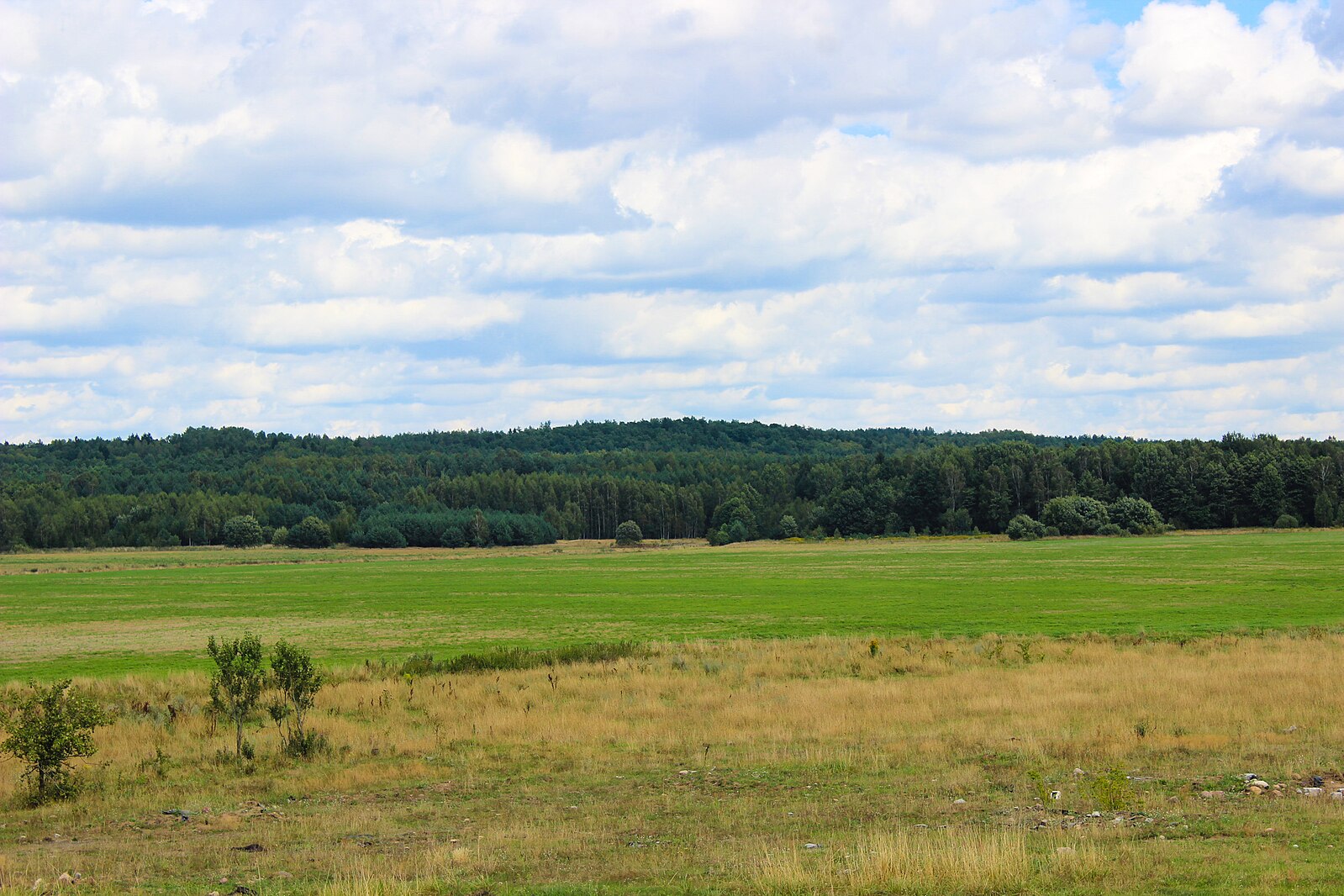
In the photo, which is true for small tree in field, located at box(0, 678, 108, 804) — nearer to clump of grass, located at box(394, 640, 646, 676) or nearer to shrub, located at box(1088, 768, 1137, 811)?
clump of grass, located at box(394, 640, 646, 676)

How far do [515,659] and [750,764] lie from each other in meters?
19.8

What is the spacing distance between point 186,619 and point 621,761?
52.0 meters

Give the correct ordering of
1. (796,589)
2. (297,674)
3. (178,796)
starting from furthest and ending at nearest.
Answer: (796,589)
(297,674)
(178,796)

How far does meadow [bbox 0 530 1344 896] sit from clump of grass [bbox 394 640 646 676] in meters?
0.94

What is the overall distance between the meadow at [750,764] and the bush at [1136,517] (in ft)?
360

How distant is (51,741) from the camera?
774 inches

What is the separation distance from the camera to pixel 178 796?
1941cm

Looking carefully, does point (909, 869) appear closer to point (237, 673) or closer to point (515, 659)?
point (237, 673)

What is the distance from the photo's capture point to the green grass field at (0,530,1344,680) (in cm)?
4856

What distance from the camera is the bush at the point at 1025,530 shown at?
532 ft

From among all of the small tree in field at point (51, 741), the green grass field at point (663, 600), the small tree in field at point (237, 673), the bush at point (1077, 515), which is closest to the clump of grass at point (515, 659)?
the green grass field at point (663, 600)

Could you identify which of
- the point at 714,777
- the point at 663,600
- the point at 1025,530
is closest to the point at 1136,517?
the point at 1025,530

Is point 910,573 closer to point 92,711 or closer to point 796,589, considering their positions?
point 796,589

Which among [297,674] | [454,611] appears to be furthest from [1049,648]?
[454,611]
